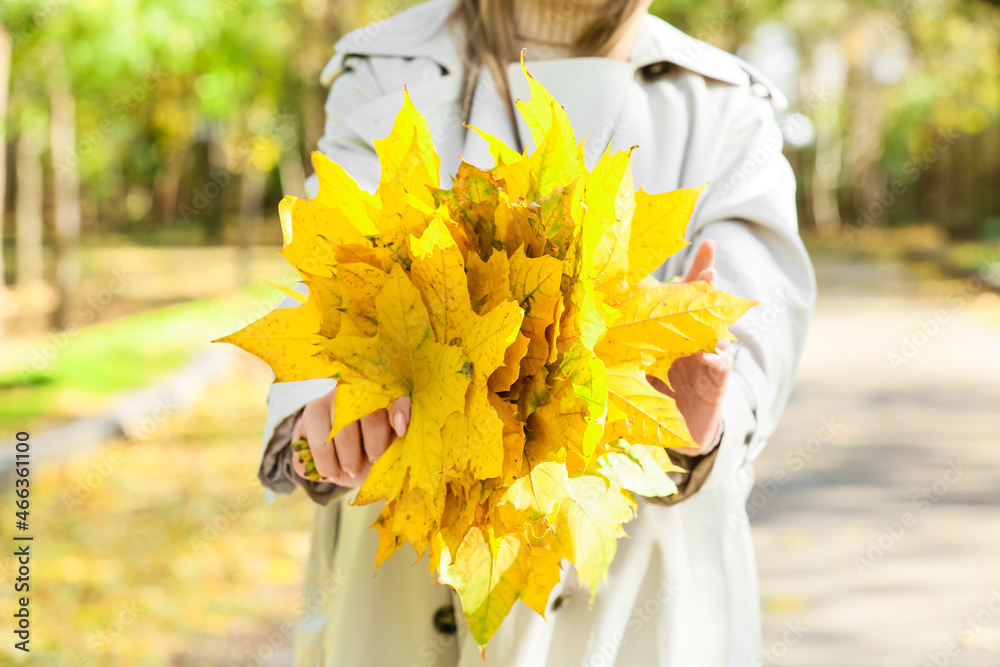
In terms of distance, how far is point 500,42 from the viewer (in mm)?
1572

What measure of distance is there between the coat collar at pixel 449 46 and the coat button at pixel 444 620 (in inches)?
36.7

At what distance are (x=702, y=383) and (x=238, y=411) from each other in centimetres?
761

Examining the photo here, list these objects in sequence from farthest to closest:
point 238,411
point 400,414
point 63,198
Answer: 1. point 63,198
2. point 238,411
3. point 400,414

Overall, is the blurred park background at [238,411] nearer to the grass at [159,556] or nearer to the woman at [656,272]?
the grass at [159,556]

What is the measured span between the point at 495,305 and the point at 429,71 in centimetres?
74

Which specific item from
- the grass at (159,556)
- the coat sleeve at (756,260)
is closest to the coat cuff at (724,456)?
the coat sleeve at (756,260)

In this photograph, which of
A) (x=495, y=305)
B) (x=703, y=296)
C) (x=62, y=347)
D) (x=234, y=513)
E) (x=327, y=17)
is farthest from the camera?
(x=327, y=17)

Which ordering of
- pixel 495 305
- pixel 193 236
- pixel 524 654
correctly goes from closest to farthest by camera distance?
pixel 495 305
pixel 524 654
pixel 193 236

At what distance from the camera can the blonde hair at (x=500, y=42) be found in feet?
5.09

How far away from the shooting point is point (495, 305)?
96cm

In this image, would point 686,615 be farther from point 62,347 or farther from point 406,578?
point 62,347

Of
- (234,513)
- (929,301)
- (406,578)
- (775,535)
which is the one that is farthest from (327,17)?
(929,301)
